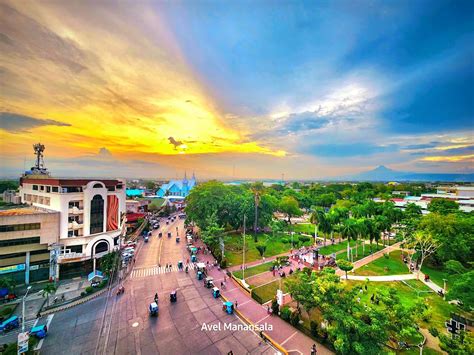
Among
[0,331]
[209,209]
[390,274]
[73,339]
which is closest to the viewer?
[73,339]

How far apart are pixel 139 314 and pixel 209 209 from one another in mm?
27620

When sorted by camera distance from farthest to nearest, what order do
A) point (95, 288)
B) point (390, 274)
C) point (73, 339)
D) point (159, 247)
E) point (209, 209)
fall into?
1. point (209, 209)
2. point (159, 247)
3. point (390, 274)
4. point (95, 288)
5. point (73, 339)

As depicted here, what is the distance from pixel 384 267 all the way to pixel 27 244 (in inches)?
2364

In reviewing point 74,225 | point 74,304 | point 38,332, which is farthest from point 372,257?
point 74,225

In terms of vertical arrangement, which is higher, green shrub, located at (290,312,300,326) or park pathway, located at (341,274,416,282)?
green shrub, located at (290,312,300,326)

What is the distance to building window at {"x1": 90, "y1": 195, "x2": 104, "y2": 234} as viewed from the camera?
36844 mm

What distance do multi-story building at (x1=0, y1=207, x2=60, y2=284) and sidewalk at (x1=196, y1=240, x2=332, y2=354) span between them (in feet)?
90.9

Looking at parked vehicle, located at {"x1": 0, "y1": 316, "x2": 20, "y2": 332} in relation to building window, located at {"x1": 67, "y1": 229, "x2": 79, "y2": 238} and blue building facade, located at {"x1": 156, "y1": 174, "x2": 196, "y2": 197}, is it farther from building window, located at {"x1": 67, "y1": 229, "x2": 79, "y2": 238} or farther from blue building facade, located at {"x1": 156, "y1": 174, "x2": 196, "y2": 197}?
blue building facade, located at {"x1": 156, "y1": 174, "x2": 196, "y2": 197}

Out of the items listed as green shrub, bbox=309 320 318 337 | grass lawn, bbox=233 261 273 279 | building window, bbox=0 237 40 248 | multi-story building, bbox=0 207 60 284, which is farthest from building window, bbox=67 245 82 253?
green shrub, bbox=309 320 318 337

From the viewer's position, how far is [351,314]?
17297 millimetres

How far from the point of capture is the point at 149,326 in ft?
72.4

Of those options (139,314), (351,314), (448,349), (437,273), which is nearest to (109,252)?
(139,314)

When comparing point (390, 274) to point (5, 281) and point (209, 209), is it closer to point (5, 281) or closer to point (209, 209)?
point (209, 209)

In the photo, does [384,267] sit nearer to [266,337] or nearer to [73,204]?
[266,337]
